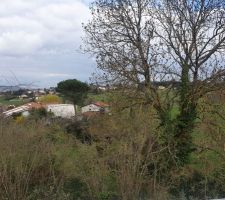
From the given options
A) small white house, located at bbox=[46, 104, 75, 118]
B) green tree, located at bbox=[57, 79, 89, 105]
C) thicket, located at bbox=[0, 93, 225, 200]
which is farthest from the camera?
green tree, located at bbox=[57, 79, 89, 105]

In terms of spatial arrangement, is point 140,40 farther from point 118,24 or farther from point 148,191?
point 148,191

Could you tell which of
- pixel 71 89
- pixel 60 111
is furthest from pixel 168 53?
pixel 71 89

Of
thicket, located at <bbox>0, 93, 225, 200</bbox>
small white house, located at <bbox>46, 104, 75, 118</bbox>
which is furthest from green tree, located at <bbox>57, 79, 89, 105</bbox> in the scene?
thicket, located at <bbox>0, 93, 225, 200</bbox>

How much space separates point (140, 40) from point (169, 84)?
2.00 metres

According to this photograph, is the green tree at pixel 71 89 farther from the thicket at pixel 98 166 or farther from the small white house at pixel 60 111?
the thicket at pixel 98 166

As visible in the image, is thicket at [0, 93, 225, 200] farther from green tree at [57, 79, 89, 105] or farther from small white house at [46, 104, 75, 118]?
green tree at [57, 79, 89, 105]

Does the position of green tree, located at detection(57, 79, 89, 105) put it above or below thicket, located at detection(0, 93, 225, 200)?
above

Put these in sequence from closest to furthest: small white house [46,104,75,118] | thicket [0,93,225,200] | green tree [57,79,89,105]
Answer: thicket [0,93,225,200] → small white house [46,104,75,118] → green tree [57,79,89,105]

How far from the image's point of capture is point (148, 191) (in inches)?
346

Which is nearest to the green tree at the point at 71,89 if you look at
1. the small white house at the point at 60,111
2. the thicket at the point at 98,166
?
the small white house at the point at 60,111

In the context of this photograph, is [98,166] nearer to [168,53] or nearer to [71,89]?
[168,53]

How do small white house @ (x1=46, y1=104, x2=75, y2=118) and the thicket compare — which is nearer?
the thicket

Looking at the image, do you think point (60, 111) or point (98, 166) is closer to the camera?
point (98, 166)

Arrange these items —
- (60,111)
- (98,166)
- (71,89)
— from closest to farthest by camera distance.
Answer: (98,166) → (60,111) → (71,89)
